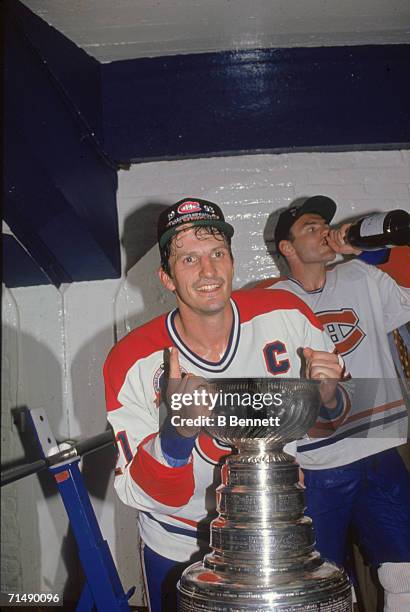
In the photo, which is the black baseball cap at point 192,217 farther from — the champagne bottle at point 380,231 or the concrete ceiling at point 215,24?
the concrete ceiling at point 215,24

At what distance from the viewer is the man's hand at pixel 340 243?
1.17 metres

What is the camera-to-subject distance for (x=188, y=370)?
105 centimetres

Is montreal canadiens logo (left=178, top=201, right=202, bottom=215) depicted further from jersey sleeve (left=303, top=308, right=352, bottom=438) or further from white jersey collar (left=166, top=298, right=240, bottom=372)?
jersey sleeve (left=303, top=308, right=352, bottom=438)

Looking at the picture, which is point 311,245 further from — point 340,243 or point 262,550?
point 262,550

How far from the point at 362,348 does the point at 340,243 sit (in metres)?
0.19

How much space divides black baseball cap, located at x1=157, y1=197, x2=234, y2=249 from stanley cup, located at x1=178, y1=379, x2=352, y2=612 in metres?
0.33

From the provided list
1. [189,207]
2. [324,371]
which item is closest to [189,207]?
[189,207]

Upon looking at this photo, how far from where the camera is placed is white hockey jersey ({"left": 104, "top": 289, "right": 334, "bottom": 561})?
1017 mm

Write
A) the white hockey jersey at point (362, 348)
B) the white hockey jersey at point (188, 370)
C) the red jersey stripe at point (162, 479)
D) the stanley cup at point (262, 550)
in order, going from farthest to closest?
the white hockey jersey at point (362, 348) → the white hockey jersey at point (188, 370) → the red jersey stripe at point (162, 479) → the stanley cup at point (262, 550)

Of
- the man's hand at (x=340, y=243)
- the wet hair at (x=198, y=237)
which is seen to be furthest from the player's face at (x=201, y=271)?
the man's hand at (x=340, y=243)

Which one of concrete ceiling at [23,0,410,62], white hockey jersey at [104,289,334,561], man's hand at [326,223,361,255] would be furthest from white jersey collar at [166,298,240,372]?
concrete ceiling at [23,0,410,62]

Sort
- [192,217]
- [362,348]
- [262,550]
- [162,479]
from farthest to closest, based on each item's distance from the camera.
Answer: [362,348], [192,217], [162,479], [262,550]

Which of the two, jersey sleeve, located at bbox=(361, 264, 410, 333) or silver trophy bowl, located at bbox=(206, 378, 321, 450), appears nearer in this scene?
silver trophy bowl, located at bbox=(206, 378, 321, 450)

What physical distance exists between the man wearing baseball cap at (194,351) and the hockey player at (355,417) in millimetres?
64
